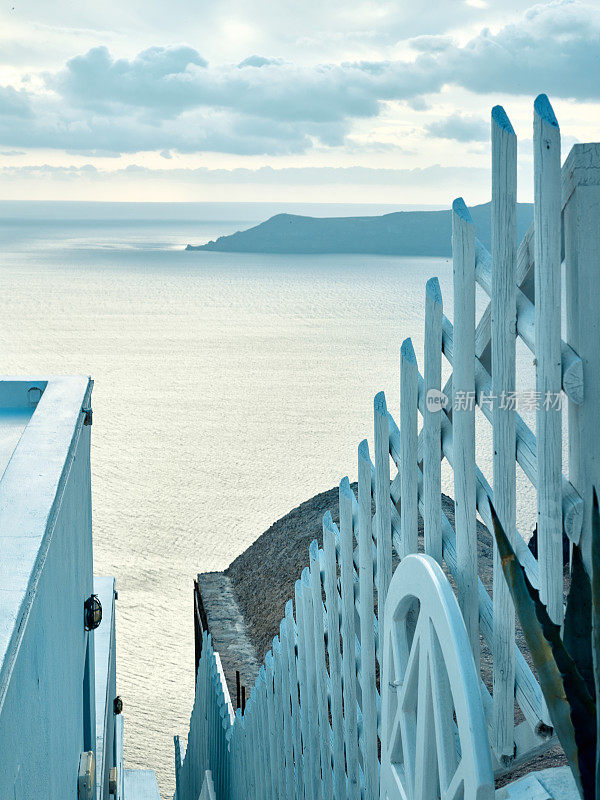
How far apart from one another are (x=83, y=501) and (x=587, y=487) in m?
2.14

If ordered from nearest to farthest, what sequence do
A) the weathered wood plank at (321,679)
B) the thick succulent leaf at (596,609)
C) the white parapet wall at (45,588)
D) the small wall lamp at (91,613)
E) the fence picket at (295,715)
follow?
1. the thick succulent leaf at (596,609)
2. the white parapet wall at (45,588)
3. the weathered wood plank at (321,679)
4. the fence picket at (295,715)
5. the small wall lamp at (91,613)

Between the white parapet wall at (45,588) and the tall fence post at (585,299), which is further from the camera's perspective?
the white parapet wall at (45,588)

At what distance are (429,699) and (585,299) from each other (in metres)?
0.54

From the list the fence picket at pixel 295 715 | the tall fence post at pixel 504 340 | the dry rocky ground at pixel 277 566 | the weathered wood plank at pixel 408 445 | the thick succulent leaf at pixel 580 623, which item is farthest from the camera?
the dry rocky ground at pixel 277 566

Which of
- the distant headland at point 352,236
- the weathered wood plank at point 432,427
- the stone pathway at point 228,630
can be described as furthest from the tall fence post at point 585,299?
the distant headland at point 352,236

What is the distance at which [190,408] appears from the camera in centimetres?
2019

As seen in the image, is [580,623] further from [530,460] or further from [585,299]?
[585,299]

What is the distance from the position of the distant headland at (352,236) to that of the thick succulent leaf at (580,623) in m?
59.1

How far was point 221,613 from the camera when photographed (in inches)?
250

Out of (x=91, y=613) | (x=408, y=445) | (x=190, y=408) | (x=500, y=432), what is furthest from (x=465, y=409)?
(x=190, y=408)

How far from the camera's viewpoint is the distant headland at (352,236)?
208ft

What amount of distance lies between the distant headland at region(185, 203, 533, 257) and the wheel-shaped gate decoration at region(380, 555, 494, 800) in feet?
193

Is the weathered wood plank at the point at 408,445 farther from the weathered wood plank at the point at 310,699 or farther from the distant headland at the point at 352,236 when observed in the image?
the distant headland at the point at 352,236

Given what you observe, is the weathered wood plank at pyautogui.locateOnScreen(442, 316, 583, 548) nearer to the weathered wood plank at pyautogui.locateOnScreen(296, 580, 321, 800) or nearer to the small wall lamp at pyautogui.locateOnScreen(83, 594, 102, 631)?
the weathered wood plank at pyautogui.locateOnScreen(296, 580, 321, 800)
